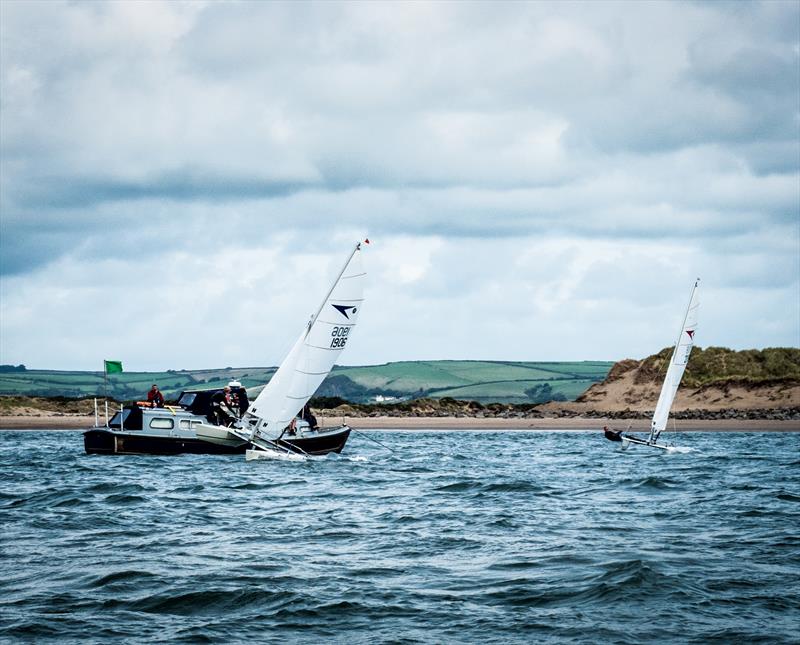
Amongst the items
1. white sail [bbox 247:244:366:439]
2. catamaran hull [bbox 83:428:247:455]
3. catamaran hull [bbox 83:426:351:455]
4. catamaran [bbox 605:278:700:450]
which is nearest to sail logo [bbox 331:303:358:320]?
white sail [bbox 247:244:366:439]

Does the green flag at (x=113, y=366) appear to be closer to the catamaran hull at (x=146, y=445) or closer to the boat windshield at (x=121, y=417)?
the boat windshield at (x=121, y=417)

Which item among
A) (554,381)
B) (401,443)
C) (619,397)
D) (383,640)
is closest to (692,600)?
(383,640)

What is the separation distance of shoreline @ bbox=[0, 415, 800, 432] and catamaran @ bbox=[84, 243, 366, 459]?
29756mm

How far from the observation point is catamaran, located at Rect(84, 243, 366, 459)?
40719mm

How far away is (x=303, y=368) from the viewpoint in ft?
135

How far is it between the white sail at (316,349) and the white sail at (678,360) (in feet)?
73.7

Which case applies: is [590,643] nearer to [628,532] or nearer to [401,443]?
[628,532]

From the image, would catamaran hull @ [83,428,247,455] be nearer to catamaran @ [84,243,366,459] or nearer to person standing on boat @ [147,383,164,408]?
catamaran @ [84,243,366,459]

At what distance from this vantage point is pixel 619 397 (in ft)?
346

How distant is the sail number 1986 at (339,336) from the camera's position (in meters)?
41.1

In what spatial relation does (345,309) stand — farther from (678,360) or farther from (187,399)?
(678,360)

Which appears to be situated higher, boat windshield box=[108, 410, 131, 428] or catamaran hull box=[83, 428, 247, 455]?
boat windshield box=[108, 410, 131, 428]

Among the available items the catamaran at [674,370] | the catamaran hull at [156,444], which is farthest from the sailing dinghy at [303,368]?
the catamaran at [674,370]

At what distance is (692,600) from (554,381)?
7384 inches
